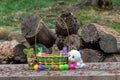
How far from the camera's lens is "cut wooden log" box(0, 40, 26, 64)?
807 centimetres

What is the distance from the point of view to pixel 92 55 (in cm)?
794

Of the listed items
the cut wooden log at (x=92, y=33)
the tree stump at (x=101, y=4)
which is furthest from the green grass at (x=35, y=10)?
the cut wooden log at (x=92, y=33)

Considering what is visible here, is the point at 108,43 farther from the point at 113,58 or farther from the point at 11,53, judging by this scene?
the point at 11,53

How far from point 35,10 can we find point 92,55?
786 cm

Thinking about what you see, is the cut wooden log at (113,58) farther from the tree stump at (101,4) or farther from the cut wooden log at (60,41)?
the tree stump at (101,4)

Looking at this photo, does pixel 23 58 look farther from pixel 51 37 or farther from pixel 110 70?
pixel 110 70

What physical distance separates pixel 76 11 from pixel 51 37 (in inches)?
283

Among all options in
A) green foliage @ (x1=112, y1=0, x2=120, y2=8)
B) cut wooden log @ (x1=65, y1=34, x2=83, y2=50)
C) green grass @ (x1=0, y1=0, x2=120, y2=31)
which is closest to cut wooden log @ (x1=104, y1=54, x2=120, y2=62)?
cut wooden log @ (x1=65, y1=34, x2=83, y2=50)

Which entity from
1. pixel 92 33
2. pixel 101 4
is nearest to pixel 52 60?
pixel 92 33

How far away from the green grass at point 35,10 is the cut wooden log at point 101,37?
499 centimetres

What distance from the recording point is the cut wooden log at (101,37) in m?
7.59

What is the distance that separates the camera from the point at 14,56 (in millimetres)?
8109

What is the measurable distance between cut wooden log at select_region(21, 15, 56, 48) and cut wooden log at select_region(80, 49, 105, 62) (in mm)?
711

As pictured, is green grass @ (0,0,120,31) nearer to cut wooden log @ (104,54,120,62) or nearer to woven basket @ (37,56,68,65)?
cut wooden log @ (104,54,120,62)
